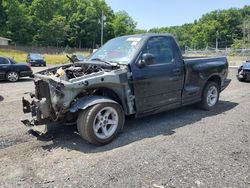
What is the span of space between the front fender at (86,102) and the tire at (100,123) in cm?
7

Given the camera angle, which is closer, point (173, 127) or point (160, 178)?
point (160, 178)

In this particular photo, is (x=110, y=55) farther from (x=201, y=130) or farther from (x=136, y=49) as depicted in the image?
(x=201, y=130)

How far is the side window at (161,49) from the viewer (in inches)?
242

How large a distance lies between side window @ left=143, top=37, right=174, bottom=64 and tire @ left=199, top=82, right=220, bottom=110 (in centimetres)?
164

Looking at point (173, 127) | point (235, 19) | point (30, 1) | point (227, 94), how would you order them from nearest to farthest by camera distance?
1. point (173, 127)
2. point (227, 94)
3. point (30, 1)
4. point (235, 19)

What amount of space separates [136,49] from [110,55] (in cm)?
62

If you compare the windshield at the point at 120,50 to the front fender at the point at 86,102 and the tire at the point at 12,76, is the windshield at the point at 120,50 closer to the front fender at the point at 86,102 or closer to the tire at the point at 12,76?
the front fender at the point at 86,102

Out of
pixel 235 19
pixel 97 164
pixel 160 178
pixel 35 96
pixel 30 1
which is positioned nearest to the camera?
pixel 160 178

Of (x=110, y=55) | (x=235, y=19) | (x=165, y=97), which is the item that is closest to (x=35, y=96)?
(x=110, y=55)

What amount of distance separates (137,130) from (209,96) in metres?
2.73

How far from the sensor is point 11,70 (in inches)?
610

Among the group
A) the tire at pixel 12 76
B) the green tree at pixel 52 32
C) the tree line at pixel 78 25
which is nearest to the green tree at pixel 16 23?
the tree line at pixel 78 25

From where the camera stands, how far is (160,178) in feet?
12.8

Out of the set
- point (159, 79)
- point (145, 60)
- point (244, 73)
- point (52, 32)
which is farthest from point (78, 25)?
point (145, 60)
